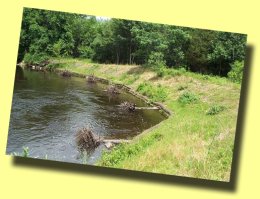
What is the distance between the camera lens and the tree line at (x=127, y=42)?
849 cm

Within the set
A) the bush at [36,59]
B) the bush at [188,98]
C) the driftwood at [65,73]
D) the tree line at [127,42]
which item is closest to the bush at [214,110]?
the bush at [188,98]

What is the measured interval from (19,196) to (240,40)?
14.3 feet

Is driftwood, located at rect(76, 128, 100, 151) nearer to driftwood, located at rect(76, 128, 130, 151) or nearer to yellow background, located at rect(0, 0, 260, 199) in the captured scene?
driftwood, located at rect(76, 128, 130, 151)

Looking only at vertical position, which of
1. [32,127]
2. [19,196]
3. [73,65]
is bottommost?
[19,196]

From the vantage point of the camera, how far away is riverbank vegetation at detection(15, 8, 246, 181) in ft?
27.2

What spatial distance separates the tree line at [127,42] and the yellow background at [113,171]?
0.61ft

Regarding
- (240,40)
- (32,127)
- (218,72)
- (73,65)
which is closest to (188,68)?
(218,72)

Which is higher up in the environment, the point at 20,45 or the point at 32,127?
the point at 20,45

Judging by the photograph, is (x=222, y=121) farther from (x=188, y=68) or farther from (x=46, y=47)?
(x=46, y=47)

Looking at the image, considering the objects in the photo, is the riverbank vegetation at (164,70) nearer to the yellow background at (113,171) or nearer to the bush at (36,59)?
the bush at (36,59)

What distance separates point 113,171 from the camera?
8.11 m

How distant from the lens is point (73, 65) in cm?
984

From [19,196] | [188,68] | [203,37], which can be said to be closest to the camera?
[19,196]

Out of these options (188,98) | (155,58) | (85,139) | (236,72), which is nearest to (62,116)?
(85,139)
